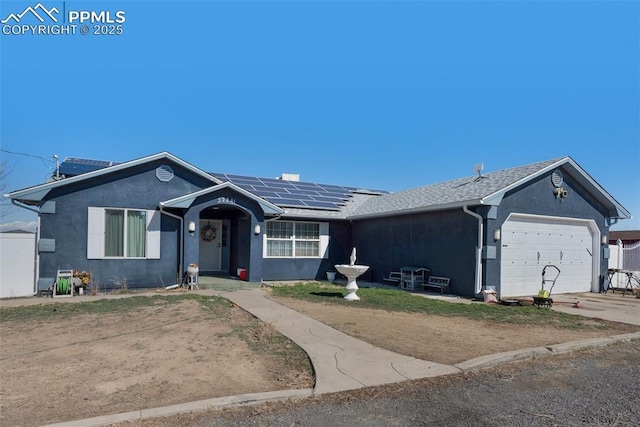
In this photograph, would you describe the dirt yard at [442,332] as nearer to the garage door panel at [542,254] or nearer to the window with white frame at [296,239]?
the garage door panel at [542,254]

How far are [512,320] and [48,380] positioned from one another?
8483 mm

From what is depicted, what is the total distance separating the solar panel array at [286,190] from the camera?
53.7 feet

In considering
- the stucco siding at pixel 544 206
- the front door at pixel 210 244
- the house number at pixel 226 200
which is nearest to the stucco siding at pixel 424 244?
the stucco siding at pixel 544 206

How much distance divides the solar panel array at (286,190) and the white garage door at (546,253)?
771 centimetres

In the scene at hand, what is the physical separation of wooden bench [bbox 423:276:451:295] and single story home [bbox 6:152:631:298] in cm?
22

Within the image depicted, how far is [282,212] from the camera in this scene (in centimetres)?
1512

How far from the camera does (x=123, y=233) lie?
13.2 m

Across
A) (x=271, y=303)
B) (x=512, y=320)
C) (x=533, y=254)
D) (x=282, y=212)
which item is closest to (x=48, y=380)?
(x=271, y=303)

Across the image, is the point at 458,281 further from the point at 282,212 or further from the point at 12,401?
the point at 12,401

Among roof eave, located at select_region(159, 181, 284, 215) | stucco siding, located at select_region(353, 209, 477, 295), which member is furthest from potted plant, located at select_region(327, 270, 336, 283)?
roof eave, located at select_region(159, 181, 284, 215)

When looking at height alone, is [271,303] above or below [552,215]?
below

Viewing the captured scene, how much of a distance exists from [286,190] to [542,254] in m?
10.6

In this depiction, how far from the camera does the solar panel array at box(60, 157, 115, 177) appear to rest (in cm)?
1456

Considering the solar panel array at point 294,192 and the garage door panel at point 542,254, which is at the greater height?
the solar panel array at point 294,192
